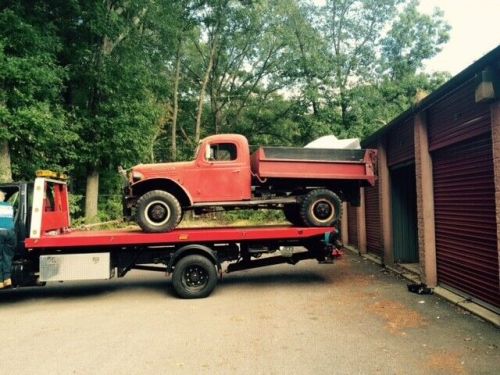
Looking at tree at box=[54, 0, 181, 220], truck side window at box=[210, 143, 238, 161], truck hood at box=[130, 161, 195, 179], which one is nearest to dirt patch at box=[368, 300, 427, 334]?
truck side window at box=[210, 143, 238, 161]

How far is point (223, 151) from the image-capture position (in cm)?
888

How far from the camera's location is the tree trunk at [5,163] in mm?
13469

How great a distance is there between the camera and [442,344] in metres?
5.24

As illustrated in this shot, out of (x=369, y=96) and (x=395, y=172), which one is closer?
(x=395, y=172)

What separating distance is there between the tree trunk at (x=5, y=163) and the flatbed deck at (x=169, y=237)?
6.98 metres

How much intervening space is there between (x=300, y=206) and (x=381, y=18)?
25010 millimetres

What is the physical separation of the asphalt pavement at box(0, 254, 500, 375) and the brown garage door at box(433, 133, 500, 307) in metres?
0.61

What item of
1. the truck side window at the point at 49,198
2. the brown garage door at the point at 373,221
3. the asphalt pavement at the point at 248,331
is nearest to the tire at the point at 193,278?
the asphalt pavement at the point at 248,331

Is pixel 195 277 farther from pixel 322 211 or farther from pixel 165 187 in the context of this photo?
pixel 322 211

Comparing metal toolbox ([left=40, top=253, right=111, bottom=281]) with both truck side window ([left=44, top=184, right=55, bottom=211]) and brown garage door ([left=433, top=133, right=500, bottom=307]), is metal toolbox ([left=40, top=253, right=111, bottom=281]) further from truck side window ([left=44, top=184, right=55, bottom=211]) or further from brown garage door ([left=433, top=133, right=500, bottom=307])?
brown garage door ([left=433, top=133, right=500, bottom=307])

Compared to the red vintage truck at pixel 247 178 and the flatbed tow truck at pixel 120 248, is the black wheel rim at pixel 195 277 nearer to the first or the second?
the flatbed tow truck at pixel 120 248

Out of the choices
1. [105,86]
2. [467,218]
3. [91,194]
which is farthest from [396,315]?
[91,194]

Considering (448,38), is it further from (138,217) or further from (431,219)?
(138,217)

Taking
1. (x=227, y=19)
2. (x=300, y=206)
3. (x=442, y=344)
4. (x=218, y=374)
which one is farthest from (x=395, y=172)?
(x=227, y=19)
